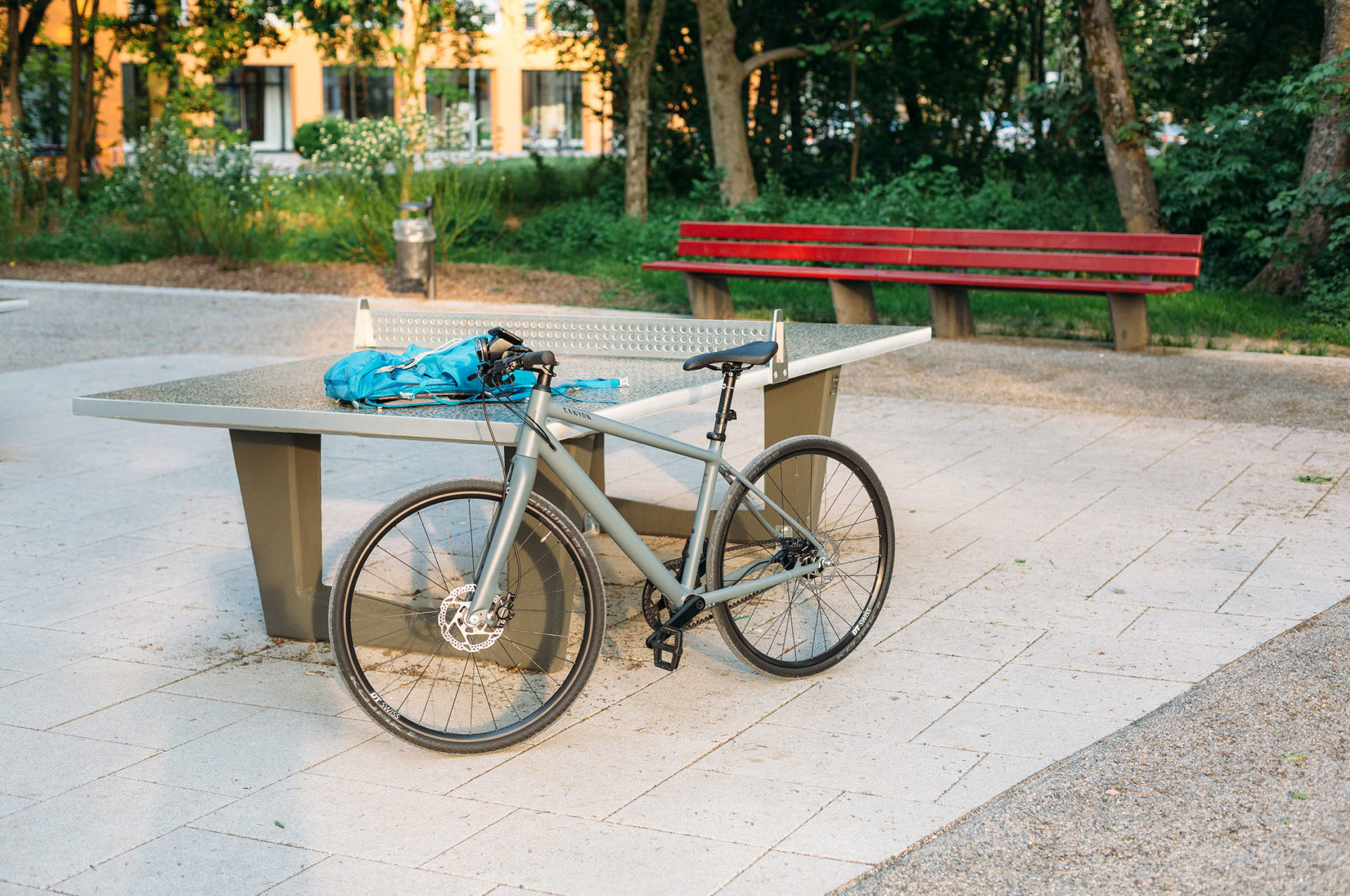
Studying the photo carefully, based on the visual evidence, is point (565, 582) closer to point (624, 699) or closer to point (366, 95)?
point (624, 699)

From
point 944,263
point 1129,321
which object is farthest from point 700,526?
point 944,263

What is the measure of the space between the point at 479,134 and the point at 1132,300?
12.2 metres

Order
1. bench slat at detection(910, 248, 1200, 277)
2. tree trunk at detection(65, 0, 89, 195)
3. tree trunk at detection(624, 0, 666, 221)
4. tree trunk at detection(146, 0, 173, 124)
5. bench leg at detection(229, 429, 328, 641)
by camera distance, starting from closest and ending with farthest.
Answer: bench leg at detection(229, 429, 328, 641) → bench slat at detection(910, 248, 1200, 277) → tree trunk at detection(624, 0, 666, 221) → tree trunk at detection(65, 0, 89, 195) → tree trunk at detection(146, 0, 173, 124)

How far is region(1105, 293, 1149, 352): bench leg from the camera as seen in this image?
34.3 feet

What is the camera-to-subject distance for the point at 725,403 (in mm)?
3912

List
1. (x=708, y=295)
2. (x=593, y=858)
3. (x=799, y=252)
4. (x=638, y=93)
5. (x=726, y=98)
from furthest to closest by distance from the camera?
(x=638, y=93) → (x=726, y=98) → (x=708, y=295) → (x=799, y=252) → (x=593, y=858)

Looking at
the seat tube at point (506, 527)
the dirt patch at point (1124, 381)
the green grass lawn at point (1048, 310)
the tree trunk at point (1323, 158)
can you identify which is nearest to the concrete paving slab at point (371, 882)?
the seat tube at point (506, 527)

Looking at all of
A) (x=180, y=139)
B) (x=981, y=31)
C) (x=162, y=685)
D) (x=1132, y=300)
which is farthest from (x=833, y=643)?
(x=981, y=31)

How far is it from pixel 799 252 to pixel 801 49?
31.6 feet

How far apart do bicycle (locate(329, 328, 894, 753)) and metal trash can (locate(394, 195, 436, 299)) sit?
31.4 ft

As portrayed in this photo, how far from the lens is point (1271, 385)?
9.16 meters

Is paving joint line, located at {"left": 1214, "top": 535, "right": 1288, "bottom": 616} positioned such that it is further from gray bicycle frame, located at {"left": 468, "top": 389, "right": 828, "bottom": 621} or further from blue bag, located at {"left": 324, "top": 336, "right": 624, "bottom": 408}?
blue bag, located at {"left": 324, "top": 336, "right": 624, "bottom": 408}

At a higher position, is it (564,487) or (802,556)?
(564,487)

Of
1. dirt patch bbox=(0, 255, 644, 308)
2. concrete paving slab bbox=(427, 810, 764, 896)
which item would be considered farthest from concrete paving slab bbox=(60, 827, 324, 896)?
dirt patch bbox=(0, 255, 644, 308)
